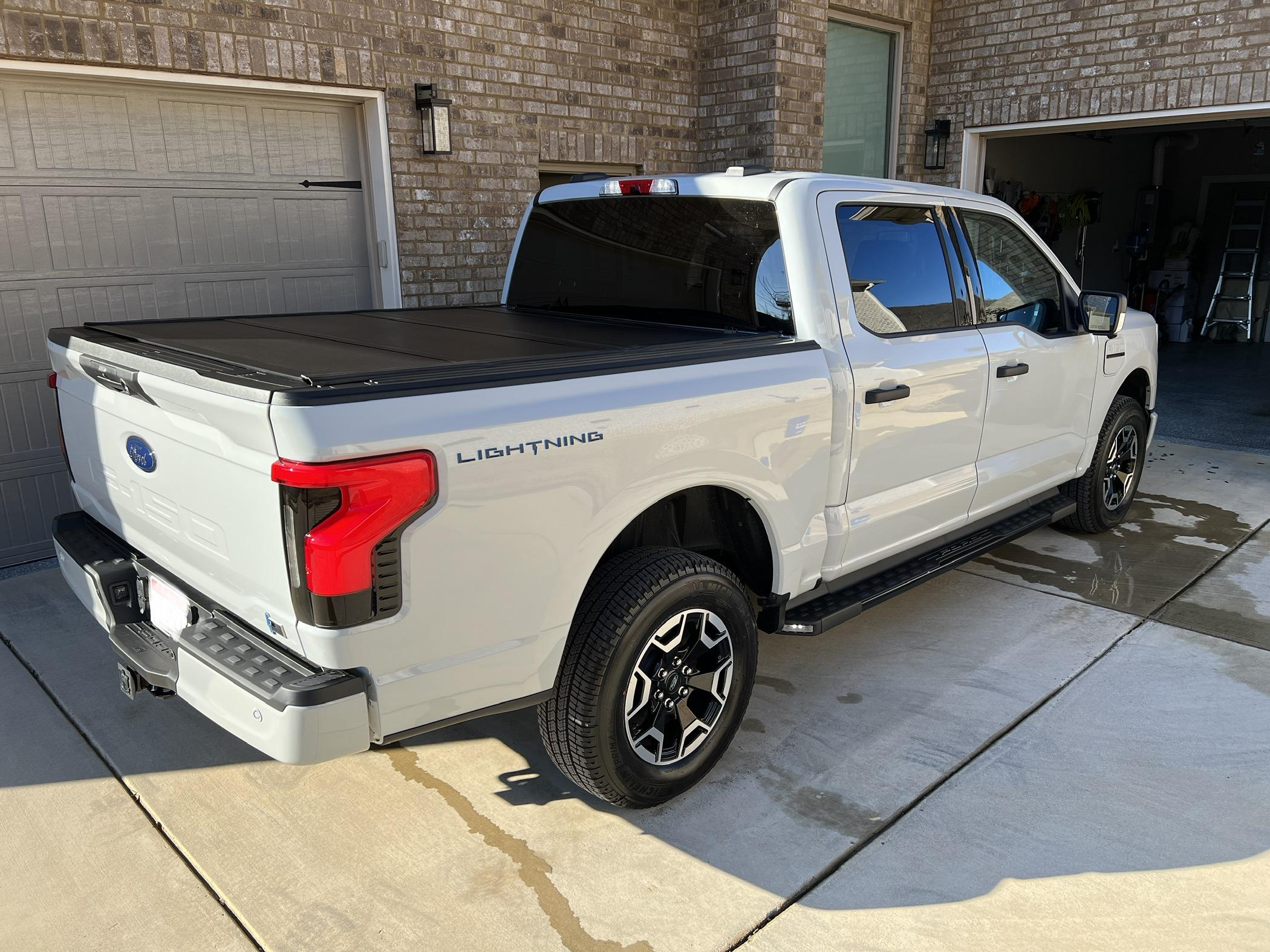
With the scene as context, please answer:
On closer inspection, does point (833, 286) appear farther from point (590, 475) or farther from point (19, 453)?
point (19, 453)

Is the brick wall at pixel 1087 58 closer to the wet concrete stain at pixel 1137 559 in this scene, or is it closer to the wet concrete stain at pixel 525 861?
the wet concrete stain at pixel 1137 559

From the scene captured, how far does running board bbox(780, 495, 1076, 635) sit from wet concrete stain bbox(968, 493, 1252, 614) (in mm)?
390

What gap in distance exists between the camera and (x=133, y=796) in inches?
129

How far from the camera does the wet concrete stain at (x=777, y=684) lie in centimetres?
395

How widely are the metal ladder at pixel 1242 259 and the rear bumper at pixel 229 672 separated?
1669cm

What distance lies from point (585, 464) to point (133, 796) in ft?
6.62

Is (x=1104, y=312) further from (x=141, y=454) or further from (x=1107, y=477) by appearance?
(x=141, y=454)

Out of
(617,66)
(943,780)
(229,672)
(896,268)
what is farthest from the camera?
(617,66)

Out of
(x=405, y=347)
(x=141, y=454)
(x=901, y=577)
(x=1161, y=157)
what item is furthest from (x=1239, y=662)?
(x=1161, y=157)

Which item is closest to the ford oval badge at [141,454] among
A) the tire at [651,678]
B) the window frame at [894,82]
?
the tire at [651,678]

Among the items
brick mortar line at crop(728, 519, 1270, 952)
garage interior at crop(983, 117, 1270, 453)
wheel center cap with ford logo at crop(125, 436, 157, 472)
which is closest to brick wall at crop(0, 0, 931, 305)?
wheel center cap with ford logo at crop(125, 436, 157, 472)

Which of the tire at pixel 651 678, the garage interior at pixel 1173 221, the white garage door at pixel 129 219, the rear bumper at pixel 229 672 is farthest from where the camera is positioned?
the garage interior at pixel 1173 221

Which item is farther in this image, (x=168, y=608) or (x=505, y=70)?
(x=505, y=70)

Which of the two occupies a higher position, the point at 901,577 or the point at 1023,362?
the point at 1023,362
